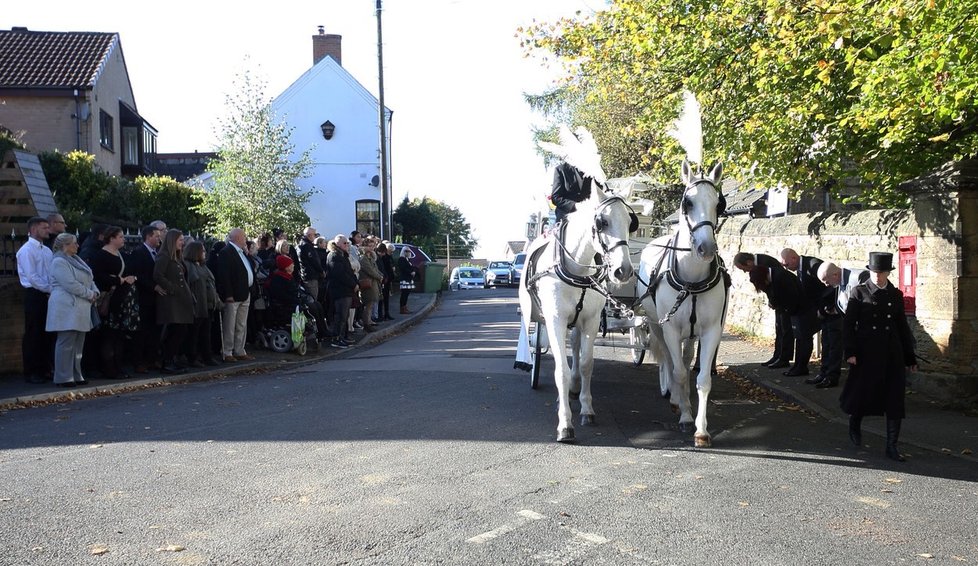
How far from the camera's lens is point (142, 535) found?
5.71 metres

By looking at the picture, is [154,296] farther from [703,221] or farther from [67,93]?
[67,93]

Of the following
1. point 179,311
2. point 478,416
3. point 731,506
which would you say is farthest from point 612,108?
point 731,506

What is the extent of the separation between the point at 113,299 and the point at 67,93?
77.5 ft

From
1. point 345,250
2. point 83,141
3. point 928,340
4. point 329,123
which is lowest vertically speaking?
point 928,340

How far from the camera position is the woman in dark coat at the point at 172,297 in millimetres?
13281

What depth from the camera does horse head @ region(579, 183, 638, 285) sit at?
327 inches

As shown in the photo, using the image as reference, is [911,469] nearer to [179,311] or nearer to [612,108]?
[179,311]

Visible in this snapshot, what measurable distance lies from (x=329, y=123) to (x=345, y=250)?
33277 millimetres

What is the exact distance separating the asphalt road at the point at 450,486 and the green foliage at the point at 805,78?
377cm

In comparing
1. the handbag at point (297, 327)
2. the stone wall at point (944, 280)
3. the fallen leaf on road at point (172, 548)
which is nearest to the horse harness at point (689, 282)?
the stone wall at point (944, 280)

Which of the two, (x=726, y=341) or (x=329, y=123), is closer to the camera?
(x=726, y=341)

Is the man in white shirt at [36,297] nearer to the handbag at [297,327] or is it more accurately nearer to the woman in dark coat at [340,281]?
the handbag at [297,327]

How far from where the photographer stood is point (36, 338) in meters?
12.4

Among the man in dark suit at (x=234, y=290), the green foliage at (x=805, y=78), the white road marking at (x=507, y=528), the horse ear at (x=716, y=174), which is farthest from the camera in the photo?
the man in dark suit at (x=234, y=290)
